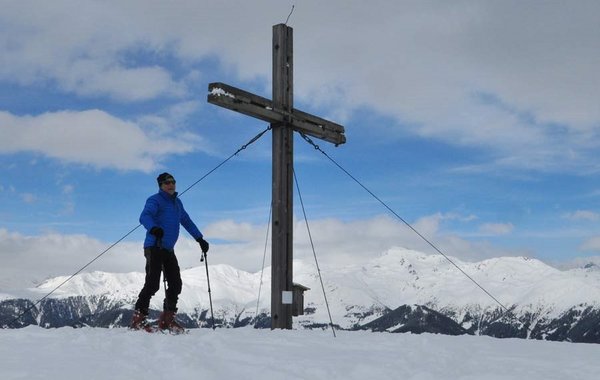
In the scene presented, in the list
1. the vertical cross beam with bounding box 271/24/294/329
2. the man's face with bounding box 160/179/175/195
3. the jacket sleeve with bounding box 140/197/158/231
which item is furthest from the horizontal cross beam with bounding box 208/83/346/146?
the jacket sleeve with bounding box 140/197/158/231

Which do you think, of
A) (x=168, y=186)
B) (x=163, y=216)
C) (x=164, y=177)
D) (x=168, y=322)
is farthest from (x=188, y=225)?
(x=168, y=322)

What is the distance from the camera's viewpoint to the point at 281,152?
15188mm

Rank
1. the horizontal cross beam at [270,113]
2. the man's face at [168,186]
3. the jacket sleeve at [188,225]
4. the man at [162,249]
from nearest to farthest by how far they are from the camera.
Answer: the man at [162,249] < the man's face at [168,186] < the jacket sleeve at [188,225] < the horizontal cross beam at [270,113]

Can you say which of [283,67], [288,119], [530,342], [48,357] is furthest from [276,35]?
[48,357]

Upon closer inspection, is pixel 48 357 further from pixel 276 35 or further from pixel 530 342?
pixel 276 35

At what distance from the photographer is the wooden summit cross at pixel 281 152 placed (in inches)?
583

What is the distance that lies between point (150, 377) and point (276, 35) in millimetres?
10292

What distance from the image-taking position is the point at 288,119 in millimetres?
15422

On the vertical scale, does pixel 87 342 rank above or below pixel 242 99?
below

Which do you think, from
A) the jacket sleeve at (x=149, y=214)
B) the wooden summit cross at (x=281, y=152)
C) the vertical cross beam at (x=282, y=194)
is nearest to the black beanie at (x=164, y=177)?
the jacket sleeve at (x=149, y=214)

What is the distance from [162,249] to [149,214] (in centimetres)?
67

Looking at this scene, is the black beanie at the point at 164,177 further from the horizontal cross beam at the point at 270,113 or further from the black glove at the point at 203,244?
the horizontal cross beam at the point at 270,113

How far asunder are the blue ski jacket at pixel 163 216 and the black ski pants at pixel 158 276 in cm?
16

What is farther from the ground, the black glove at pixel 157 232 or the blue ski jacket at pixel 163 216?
the blue ski jacket at pixel 163 216
